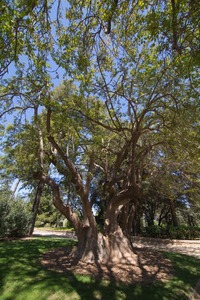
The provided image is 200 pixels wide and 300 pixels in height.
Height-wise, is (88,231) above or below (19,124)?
below

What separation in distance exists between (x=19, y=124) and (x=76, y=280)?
6.31m

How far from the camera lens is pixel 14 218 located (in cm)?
1338

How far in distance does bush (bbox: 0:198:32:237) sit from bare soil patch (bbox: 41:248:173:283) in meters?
5.76

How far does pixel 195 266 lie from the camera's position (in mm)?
8406

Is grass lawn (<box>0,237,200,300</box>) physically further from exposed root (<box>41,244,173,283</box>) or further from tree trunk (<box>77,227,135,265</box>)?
tree trunk (<box>77,227,135,265</box>)

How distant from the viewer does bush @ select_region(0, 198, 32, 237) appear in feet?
41.8

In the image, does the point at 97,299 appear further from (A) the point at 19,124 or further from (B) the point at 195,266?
(A) the point at 19,124

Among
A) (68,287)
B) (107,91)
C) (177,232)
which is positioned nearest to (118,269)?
(68,287)

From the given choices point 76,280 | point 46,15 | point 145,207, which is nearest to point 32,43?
point 46,15

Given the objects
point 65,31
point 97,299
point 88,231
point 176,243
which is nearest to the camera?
point 97,299

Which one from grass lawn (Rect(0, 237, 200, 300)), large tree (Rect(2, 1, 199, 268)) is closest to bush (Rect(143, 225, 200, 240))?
large tree (Rect(2, 1, 199, 268))

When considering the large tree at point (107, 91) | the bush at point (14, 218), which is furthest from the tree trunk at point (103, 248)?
the bush at point (14, 218)

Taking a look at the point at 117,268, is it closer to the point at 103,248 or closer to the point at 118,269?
the point at 118,269

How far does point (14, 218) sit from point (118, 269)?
28.2 ft
